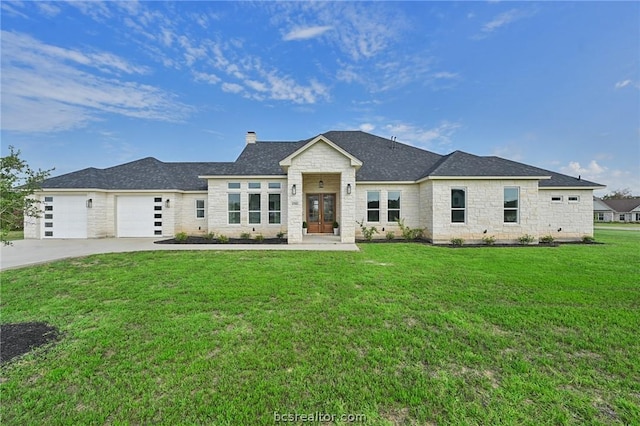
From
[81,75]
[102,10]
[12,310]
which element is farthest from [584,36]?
[81,75]

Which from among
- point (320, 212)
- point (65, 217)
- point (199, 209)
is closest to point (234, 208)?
point (199, 209)

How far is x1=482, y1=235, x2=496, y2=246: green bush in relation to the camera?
42.3ft

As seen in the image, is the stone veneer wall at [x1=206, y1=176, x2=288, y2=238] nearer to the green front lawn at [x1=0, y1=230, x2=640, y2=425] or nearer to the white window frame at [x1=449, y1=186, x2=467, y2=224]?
the green front lawn at [x1=0, y1=230, x2=640, y2=425]

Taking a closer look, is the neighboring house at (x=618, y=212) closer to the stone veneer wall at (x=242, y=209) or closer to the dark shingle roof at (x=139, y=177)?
the stone veneer wall at (x=242, y=209)

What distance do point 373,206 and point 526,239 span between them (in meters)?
7.84

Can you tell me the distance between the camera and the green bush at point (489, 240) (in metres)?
12.9

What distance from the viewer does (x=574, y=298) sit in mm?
5121

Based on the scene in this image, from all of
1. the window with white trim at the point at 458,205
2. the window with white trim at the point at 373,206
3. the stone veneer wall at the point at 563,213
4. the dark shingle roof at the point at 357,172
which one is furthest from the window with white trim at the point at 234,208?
the stone veneer wall at the point at 563,213

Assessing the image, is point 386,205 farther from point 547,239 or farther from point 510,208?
point 547,239

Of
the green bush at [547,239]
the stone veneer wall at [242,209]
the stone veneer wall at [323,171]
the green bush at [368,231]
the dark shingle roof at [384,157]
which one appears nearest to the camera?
the stone veneer wall at [323,171]

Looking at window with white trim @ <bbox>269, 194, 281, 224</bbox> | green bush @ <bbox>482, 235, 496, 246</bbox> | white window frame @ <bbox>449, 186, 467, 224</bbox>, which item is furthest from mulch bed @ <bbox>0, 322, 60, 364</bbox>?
green bush @ <bbox>482, 235, 496, 246</bbox>

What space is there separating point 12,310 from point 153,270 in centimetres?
305

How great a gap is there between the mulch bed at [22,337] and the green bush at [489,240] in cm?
1539

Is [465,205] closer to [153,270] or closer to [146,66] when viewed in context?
[153,270]
